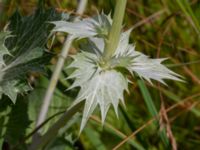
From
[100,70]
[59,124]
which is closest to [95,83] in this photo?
[100,70]

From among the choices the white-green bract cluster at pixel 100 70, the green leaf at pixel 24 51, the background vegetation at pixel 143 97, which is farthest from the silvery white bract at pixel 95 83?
the background vegetation at pixel 143 97

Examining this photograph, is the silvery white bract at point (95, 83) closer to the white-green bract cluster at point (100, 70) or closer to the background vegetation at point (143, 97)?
the white-green bract cluster at point (100, 70)

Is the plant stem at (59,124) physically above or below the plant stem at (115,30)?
below

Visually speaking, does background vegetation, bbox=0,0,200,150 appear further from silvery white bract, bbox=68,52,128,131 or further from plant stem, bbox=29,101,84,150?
silvery white bract, bbox=68,52,128,131

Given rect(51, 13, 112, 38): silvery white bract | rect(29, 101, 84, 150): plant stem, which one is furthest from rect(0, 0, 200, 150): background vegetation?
rect(51, 13, 112, 38): silvery white bract

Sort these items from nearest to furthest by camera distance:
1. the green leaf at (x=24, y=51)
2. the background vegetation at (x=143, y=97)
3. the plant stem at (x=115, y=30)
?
1. the plant stem at (x=115, y=30)
2. the green leaf at (x=24, y=51)
3. the background vegetation at (x=143, y=97)

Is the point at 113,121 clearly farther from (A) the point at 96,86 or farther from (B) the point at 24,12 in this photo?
(A) the point at 96,86

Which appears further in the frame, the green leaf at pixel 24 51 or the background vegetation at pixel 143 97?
the background vegetation at pixel 143 97
